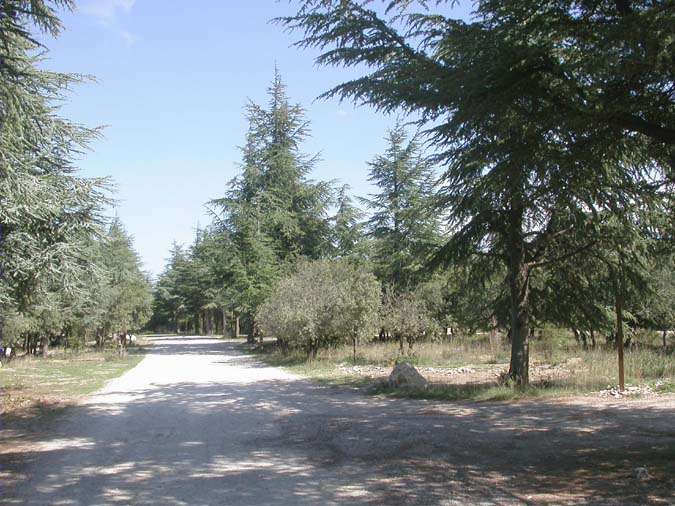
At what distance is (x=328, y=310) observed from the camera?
867 inches

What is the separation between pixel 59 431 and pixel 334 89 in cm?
740

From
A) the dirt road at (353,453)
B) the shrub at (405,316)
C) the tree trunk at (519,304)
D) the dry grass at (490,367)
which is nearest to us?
the dirt road at (353,453)

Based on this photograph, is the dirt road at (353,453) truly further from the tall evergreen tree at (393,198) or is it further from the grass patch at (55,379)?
the tall evergreen tree at (393,198)

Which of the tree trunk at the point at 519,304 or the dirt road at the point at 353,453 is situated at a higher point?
the tree trunk at the point at 519,304

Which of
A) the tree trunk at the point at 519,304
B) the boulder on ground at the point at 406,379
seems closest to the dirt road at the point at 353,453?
the boulder on ground at the point at 406,379

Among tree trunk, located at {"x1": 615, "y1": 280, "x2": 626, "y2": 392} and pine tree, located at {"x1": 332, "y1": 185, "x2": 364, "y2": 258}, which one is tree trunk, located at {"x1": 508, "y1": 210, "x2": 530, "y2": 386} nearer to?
tree trunk, located at {"x1": 615, "y1": 280, "x2": 626, "y2": 392}

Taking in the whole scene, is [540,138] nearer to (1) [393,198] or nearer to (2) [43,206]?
(2) [43,206]

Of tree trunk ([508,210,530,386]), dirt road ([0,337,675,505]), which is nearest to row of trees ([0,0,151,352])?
dirt road ([0,337,675,505])

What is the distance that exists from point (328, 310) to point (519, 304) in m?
9.67

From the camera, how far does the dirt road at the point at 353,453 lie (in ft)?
18.8

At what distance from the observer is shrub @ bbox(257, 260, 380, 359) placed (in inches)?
856

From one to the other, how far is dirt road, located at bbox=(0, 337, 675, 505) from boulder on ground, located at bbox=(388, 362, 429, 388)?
1458mm

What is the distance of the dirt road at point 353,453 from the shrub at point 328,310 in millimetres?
9052

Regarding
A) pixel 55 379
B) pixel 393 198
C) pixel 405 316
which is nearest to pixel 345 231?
pixel 393 198
